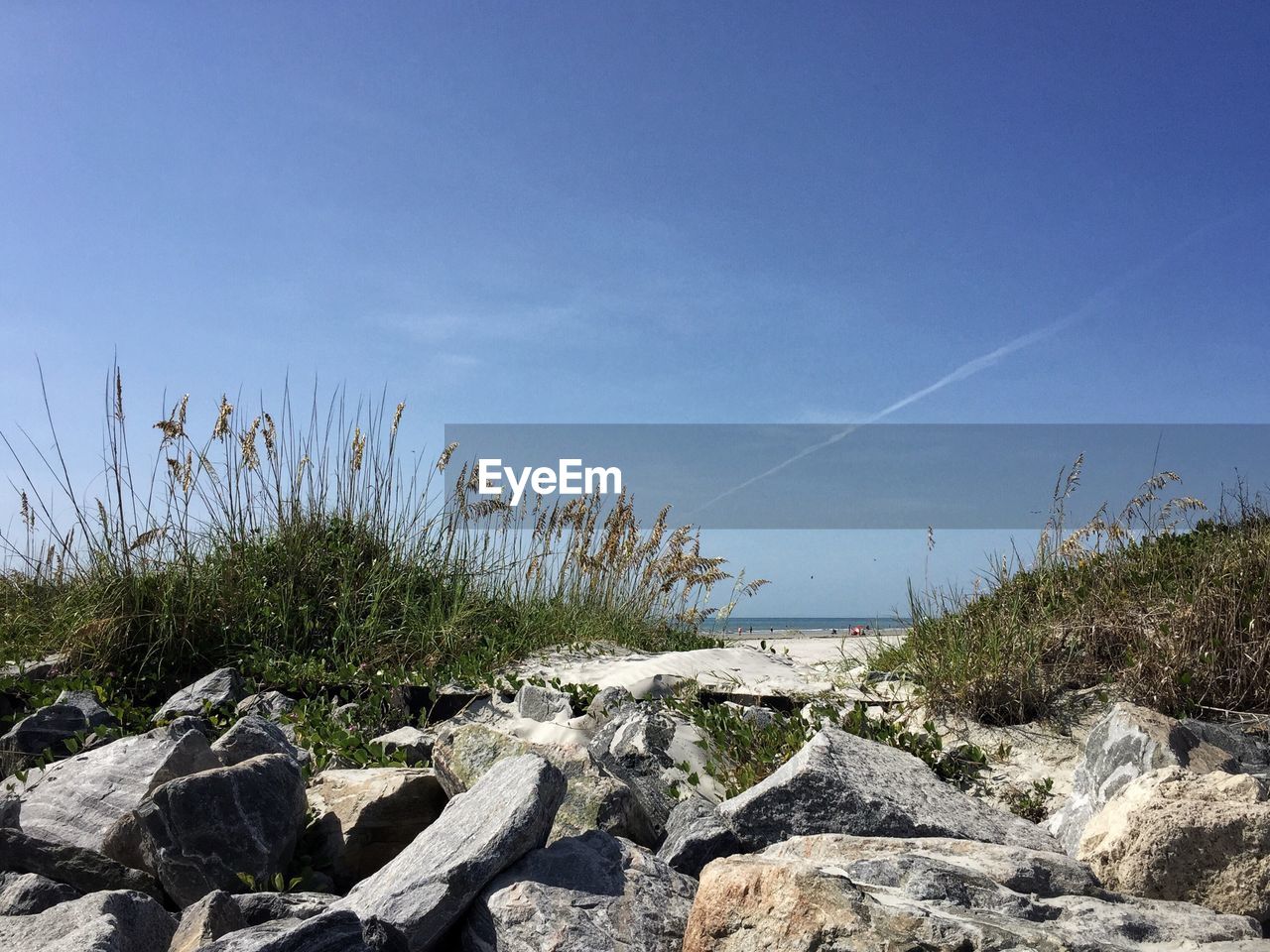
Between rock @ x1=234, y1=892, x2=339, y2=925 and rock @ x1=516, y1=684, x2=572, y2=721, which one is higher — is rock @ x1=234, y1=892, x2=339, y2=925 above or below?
below

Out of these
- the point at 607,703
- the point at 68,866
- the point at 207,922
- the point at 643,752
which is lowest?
the point at 68,866

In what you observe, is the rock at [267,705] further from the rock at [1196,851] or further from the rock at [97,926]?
the rock at [1196,851]

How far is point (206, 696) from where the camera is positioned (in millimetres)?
5703

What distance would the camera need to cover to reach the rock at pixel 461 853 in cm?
259

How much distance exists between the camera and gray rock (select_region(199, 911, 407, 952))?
229cm

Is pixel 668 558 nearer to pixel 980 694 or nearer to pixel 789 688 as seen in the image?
pixel 789 688

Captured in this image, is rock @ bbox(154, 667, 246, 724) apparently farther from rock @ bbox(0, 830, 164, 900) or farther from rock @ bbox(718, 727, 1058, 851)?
rock @ bbox(718, 727, 1058, 851)

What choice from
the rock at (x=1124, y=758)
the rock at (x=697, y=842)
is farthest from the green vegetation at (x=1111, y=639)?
the rock at (x=697, y=842)

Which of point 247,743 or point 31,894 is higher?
point 247,743

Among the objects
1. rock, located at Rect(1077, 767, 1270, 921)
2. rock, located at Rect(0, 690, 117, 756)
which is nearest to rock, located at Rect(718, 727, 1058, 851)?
rock, located at Rect(1077, 767, 1270, 921)

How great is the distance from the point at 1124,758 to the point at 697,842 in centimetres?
187

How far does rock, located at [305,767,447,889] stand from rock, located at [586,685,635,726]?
1421mm

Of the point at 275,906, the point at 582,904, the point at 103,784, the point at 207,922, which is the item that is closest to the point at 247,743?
the point at 103,784

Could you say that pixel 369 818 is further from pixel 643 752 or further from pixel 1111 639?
pixel 1111 639
